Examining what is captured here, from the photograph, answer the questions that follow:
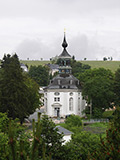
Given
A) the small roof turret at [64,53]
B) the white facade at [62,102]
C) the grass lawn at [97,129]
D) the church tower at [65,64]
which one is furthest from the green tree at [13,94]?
the small roof turret at [64,53]

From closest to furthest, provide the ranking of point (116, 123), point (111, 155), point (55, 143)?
point (111, 155) → point (116, 123) → point (55, 143)

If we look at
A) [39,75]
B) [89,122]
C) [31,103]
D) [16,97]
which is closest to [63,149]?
[16,97]

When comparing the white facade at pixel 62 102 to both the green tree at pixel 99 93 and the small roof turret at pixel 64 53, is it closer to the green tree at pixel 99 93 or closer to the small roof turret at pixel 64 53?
the green tree at pixel 99 93

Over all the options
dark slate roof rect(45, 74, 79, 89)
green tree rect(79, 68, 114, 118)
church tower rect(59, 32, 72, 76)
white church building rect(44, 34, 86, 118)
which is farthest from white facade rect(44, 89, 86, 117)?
church tower rect(59, 32, 72, 76)

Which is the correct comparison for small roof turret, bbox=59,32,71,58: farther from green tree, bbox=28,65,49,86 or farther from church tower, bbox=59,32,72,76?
green tree, bbox=28,65,49,86

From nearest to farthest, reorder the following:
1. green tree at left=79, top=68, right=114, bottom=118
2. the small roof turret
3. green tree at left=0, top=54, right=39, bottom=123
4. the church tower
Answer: green tree at left=0, top=54, right=39, bottom=123 < green tree at left=79, top=68, right=114, bottom=118 < the church tower < the small roof turret

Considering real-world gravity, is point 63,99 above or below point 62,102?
above

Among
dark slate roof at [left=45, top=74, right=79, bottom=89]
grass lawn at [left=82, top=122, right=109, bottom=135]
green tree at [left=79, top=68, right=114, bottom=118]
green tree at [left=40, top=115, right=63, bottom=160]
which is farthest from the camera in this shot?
dark slate roof at [left=45, top=74, right=79, bottom=89]

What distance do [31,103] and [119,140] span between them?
38.9 meters

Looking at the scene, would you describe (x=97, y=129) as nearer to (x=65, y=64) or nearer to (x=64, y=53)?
(x=65, y=64)

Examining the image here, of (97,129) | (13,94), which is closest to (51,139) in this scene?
(13,94)

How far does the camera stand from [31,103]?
171 feet

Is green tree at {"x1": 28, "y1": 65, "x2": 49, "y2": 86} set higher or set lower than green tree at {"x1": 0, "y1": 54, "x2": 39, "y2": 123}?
higher

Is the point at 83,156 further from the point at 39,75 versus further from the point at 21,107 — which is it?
the point at 39,75
